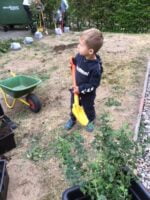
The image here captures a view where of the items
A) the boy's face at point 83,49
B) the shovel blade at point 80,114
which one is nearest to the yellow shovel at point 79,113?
the shovel blade at point 80,114

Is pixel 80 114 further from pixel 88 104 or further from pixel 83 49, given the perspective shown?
pixel 83 49

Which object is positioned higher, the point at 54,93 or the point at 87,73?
the point at 87,73

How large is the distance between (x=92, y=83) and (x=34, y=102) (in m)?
1.21

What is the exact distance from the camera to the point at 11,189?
3521 millimetres

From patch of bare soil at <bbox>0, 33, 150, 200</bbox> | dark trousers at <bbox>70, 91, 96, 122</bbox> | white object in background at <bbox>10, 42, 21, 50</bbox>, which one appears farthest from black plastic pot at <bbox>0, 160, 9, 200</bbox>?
white object in background at <bbox>10, 42, 21, 50</bbox>

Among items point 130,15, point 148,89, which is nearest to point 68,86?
point 148,89

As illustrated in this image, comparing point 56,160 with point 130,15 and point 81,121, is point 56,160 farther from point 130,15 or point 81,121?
point 130,15

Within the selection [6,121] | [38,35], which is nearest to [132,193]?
[6,121]

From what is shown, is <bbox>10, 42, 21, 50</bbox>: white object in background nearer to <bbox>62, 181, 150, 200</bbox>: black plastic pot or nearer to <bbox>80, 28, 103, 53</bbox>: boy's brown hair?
<bbox>80, 28, 103, 53</bbox>: boy's brown hair

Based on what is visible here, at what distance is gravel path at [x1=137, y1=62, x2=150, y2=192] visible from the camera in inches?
133

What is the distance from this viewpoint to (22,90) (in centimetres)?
468

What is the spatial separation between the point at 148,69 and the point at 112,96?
1.09 meters

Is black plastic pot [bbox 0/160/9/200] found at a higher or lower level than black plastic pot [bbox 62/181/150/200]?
lower

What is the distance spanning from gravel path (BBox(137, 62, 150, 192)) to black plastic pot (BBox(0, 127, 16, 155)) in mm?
1456
